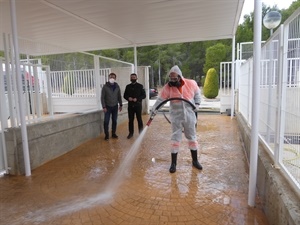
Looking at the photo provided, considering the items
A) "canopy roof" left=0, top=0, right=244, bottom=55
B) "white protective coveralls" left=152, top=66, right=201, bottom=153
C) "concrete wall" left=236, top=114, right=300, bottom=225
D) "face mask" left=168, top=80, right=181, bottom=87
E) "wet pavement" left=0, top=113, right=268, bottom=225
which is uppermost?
"canopy roof" left=0, top=0, right=244, bottom=55

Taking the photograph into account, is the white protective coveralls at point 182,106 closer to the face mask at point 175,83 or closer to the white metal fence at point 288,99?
the face mask at point 175,83

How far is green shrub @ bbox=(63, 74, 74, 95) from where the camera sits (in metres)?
6.23

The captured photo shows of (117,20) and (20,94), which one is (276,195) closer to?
(20,94)

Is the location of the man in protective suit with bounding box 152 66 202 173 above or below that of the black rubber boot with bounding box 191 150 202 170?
above

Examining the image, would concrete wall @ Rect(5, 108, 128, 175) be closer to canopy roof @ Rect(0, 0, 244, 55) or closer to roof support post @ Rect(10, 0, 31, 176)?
roof support post @ Rect(10, 0, 31, 176)

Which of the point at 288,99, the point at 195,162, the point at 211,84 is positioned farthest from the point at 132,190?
the point at 211,84

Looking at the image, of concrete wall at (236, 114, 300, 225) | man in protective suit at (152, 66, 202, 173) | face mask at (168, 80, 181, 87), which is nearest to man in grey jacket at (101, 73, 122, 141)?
man in protective suit at (152, 66, 202, 173)

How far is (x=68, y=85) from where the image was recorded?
252 inches

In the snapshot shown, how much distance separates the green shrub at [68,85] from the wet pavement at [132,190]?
2.16 m

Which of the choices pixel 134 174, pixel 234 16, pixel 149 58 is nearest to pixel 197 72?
pixel 149 58

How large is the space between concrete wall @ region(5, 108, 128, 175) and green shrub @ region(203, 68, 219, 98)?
12121 millimetres

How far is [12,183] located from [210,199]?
9.68ft

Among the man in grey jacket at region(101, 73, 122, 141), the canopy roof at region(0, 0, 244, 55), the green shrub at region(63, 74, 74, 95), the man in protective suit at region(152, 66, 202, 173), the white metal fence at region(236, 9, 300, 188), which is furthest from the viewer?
the green shrub at region(63, 74, 74, 95)

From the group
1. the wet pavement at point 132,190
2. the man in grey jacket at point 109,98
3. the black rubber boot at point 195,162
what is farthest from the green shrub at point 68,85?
the black rubber boot at point 195,162
